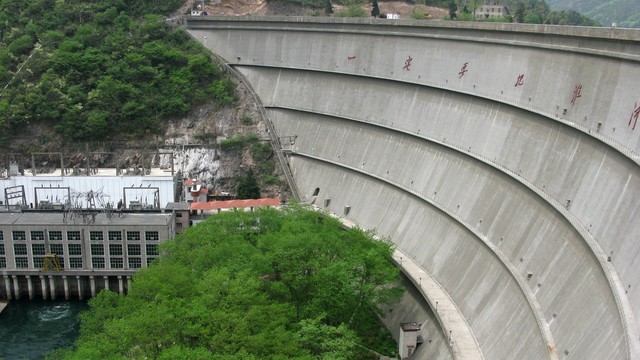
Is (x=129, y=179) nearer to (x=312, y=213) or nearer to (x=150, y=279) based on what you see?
(x=312, y=213)

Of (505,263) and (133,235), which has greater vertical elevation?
(505,263)

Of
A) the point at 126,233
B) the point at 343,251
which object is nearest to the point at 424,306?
the point at 343,251

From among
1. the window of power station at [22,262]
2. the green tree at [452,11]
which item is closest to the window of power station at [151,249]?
the window of power station at [22,262]

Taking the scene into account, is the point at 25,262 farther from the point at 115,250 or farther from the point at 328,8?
the point at 328,8

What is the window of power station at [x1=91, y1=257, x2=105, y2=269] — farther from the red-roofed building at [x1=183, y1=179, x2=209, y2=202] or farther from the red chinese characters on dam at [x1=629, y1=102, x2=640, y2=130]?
the red chinese characters on dam at [x1=629, y1=102, x2=640, y2=130]

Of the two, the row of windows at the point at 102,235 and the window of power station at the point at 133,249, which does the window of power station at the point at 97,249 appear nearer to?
the row of windows at the point at 102,235

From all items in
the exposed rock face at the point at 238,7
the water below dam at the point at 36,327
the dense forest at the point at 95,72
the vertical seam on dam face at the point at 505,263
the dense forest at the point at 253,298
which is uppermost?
the exposed rock face at the point at 238,7

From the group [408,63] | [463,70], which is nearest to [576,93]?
[463,70]
